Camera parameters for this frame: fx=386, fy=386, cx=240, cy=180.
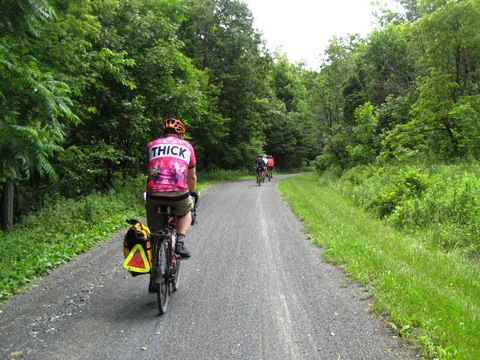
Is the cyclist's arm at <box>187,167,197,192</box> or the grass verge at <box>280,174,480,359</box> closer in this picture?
the grass verge at <box>280,174,480,359</box>

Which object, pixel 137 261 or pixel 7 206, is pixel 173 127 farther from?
pixel 7 206

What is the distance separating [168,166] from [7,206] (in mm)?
6478

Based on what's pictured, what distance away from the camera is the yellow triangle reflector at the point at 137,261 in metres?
4.16

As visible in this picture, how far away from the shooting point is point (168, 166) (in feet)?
14.7

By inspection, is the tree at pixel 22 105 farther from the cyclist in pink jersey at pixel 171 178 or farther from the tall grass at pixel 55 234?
the tall grass at pixel 55 234

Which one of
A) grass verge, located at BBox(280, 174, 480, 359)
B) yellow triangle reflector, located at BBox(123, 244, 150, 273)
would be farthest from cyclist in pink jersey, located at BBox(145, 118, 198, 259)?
grass verge, located at BBox(280, 174, 480, 359)

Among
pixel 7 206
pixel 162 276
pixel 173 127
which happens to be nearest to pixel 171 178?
pixel 173 127

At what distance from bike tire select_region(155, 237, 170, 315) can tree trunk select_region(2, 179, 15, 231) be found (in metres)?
6.19

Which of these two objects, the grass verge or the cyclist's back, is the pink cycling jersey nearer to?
the grass verge

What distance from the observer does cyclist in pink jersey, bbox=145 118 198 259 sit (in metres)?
4.47

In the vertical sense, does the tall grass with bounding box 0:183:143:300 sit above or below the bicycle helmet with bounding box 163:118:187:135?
below

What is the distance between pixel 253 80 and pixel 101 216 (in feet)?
76.8

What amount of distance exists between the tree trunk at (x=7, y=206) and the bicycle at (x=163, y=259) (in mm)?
6077

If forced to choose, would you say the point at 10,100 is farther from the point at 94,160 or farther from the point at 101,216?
the point at 94,160
